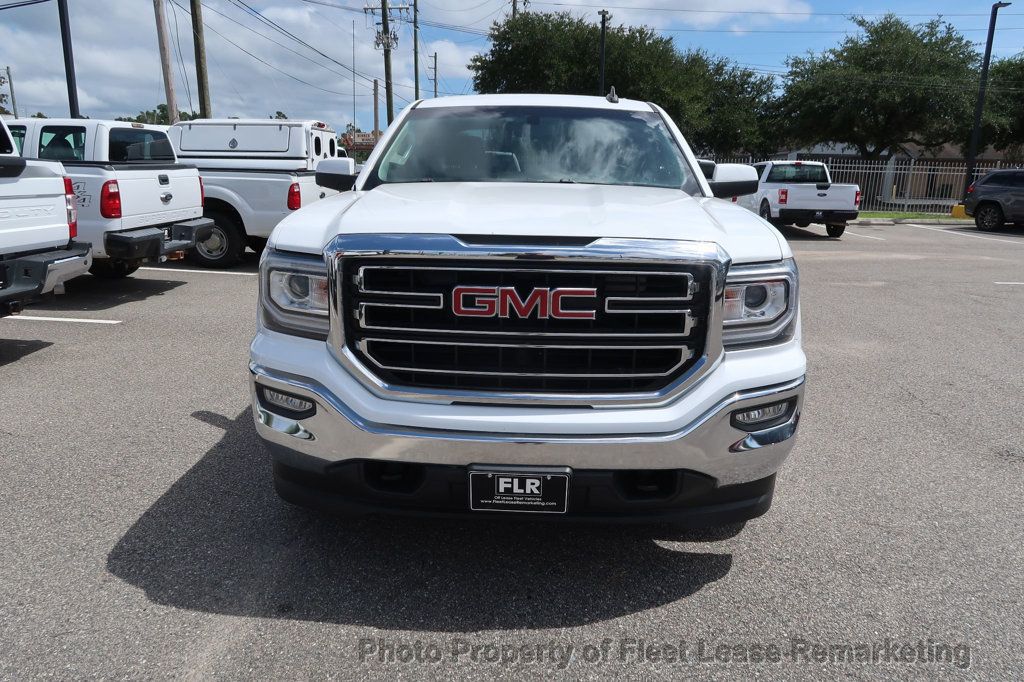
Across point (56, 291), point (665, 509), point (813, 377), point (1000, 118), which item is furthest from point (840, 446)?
point (1000, 118)

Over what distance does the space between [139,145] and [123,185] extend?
3.65ft

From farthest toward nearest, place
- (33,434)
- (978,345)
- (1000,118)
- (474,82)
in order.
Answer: (474,82) → (1000,118) → (978,345) → (33,434)

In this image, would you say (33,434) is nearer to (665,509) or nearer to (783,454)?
(665,509)

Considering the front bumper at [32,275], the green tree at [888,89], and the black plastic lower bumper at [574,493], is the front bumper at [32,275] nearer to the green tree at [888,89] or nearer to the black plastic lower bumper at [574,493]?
the black plastic lower bumper at [574,493]

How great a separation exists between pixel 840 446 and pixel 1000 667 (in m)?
2.08

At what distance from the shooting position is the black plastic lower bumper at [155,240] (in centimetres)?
816

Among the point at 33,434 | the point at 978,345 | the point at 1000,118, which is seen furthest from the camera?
the point at 1000,118

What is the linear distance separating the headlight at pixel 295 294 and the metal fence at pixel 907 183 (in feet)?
105

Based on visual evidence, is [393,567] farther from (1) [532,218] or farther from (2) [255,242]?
(2) [255,242]

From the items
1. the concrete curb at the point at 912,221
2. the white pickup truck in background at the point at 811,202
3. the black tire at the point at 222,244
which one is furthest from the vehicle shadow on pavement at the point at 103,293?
the concrete curb at the point at 912,221

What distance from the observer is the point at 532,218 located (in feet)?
8.96

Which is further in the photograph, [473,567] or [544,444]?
[473,567]

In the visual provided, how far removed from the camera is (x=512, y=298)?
254 centimetres

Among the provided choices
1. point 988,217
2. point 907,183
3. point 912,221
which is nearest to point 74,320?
point 988,217
